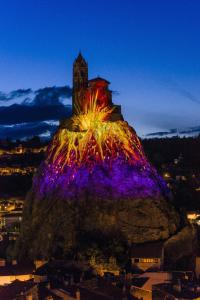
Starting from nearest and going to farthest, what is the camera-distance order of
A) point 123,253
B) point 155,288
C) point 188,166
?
point 155,288 → point 123,253 → point 188,166

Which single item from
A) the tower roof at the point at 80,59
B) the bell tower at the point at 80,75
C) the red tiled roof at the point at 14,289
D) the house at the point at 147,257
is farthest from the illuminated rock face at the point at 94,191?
the red tiled roof at the point at 14,289

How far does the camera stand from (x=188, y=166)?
110 metres

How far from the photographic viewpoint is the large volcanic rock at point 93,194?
53.8 metres

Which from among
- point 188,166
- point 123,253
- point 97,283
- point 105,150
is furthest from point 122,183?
point 188,166

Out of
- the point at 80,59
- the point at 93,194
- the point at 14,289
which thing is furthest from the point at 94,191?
the point at 14,289

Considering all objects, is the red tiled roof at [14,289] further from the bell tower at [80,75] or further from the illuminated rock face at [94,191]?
the bell tower at [80,75]

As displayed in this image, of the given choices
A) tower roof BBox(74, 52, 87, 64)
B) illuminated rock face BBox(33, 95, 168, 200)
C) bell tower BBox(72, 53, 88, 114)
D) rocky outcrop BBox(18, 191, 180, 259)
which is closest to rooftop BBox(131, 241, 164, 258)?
rocky outcrop BBox(18, 191, 180, 259)

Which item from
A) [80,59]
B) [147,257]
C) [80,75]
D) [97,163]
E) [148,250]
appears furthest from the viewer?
[80,59]

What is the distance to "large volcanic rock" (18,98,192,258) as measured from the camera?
53781 mm

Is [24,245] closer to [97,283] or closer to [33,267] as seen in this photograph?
[33,267]

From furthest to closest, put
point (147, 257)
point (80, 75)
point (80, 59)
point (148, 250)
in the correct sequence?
point (80, 59) < point (80, 75) < point (148, 250) < point (147, 257)

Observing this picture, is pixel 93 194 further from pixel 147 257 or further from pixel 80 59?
pixel 80 59

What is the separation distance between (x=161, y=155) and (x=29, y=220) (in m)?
59.9

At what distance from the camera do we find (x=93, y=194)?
182 feet
